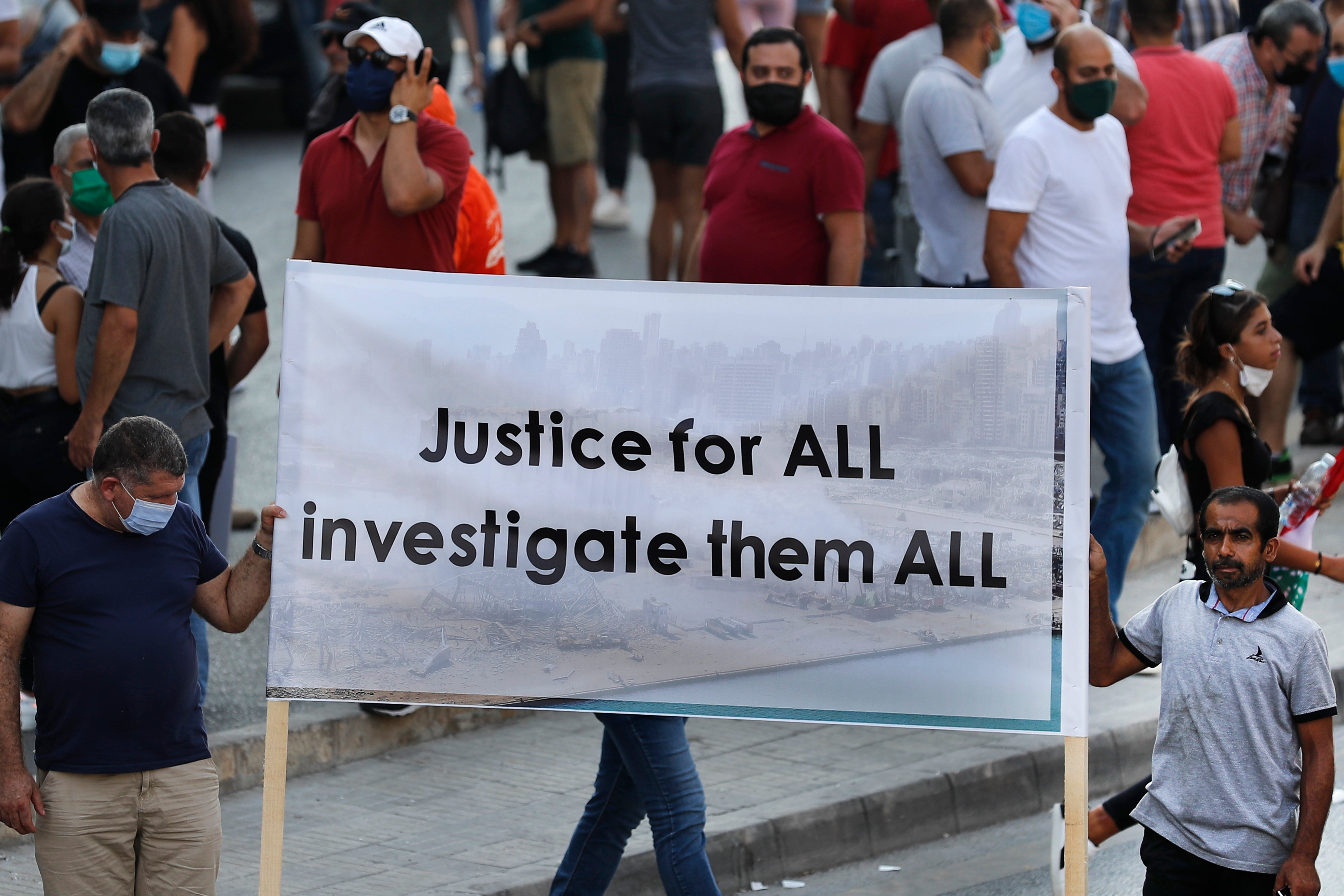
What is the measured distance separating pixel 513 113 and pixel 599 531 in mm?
5930

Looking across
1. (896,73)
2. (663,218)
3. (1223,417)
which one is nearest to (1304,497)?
(1223,417)

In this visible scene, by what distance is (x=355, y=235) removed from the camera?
6023 millimetres

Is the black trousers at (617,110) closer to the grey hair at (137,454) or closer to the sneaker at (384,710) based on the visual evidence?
the sneaker at (384,710)

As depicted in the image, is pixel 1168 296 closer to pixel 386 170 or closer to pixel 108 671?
pixel 386 170

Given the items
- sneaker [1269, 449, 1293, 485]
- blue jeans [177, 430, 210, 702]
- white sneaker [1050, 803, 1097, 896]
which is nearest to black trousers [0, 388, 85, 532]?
blue jeans [177, 430, 210, 702]

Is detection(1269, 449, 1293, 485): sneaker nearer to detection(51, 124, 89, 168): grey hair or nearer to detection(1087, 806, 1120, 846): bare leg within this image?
detection(1087, 806, 1120, 846): bare leg

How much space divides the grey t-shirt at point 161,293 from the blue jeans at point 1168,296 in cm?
389

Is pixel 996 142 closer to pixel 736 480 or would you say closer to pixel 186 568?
pixel 736 480

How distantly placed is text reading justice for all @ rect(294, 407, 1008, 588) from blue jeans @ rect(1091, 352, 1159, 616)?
2780 millimetres

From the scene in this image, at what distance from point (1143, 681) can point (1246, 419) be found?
7.37 feet

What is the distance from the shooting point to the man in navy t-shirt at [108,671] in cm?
391

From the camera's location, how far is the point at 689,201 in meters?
9.59

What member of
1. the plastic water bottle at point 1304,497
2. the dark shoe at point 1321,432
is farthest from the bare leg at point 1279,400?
the plastic water bottle at point 1304,497

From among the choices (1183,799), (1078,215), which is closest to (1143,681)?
(1078,215)
